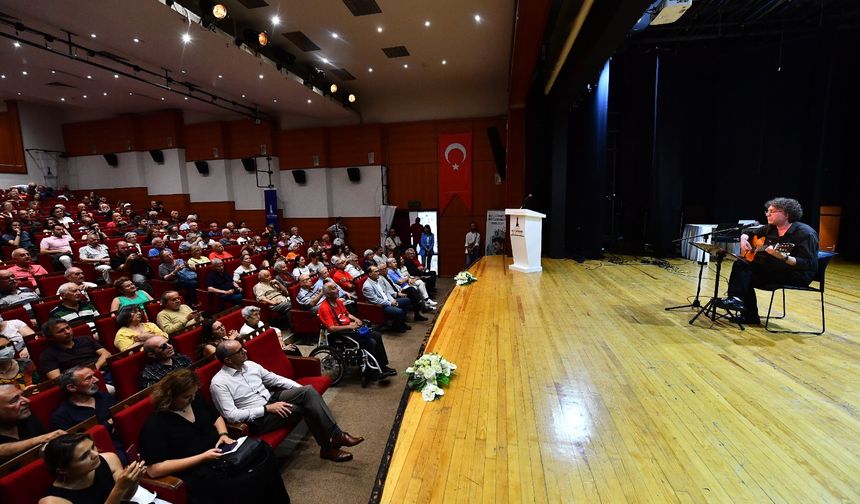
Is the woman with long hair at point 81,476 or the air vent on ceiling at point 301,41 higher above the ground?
the air vent on ceiling at point 301,41

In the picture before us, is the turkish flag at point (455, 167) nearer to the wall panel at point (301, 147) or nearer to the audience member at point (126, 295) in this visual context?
the wall panel at point (301, 147)

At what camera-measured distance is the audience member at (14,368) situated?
2156mm

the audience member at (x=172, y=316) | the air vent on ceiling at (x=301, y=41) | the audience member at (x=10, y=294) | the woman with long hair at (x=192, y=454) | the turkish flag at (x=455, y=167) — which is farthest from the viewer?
the turkish flag at (x=455, y=167)

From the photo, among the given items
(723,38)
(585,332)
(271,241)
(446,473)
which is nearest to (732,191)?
(723,38)

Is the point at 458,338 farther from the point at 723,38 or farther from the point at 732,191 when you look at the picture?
the point at 723,38

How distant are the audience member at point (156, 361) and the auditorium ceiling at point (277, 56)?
4.03m

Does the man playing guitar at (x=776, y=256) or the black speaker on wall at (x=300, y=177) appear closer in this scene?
the man playing guitar at (x=776, y=256)

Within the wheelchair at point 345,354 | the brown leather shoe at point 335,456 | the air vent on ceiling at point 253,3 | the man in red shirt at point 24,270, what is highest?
the air vent on ceiling at point 253,3

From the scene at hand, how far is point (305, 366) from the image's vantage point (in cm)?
300

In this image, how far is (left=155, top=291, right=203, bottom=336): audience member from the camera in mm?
3238

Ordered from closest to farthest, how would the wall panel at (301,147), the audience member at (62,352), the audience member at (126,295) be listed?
the audience member at (62,352) → the audience member at (126,295) → the wall panel at (301,147)

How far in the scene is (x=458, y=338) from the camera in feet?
10.9

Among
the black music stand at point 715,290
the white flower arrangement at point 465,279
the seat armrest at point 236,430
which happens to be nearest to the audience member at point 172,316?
the seat armrest at point 236,430

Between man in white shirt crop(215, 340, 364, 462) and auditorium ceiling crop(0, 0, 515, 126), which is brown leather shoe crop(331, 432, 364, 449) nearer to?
man in white shirt crop(215, 340, 364, 462)
